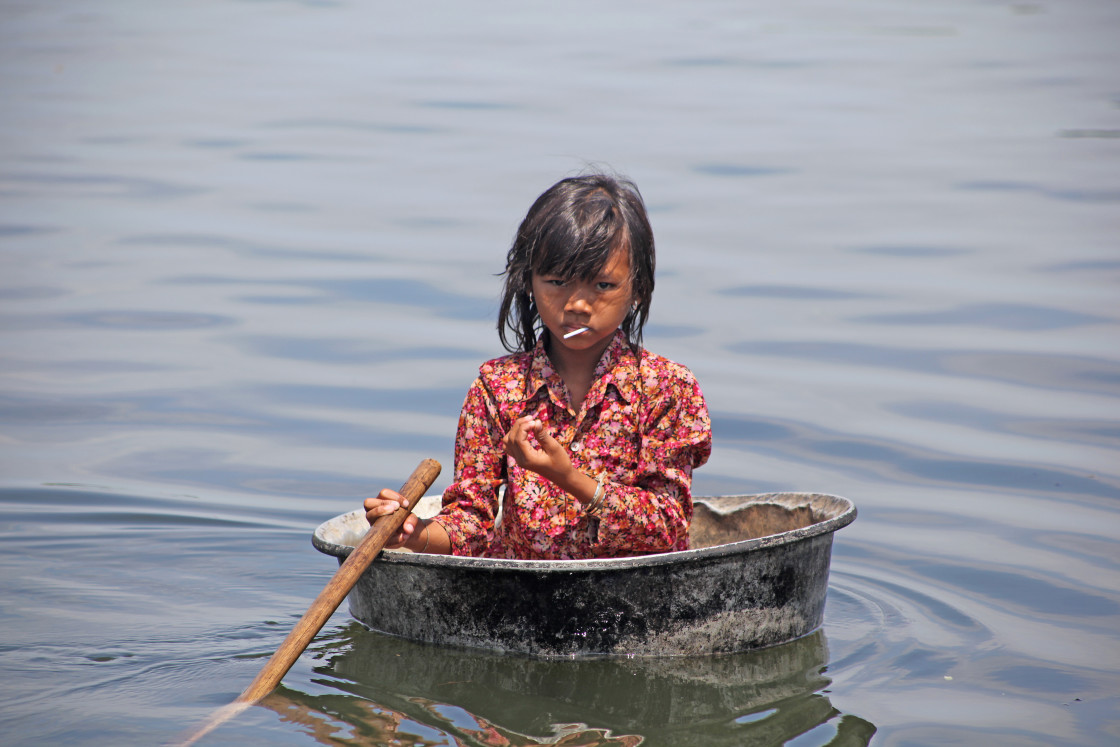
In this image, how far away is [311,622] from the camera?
3.31m

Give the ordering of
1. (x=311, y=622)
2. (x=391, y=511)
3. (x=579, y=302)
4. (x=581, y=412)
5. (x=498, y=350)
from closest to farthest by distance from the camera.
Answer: (x=311, y=622) < (x=391, y=511) < (x=579, y=302) < (x=581, y=412) < (x=498, y=350)

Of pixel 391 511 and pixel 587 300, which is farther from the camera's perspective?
pixel 587 300

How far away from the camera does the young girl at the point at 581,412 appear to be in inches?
144

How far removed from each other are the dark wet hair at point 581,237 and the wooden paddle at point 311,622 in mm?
793

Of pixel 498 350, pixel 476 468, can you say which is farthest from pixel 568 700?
pixel 498 350

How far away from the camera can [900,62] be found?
17.3m

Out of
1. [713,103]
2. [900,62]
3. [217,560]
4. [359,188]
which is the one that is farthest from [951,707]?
[900,62]

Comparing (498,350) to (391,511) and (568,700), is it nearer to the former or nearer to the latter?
(391,511)

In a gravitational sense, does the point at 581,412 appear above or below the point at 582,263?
below

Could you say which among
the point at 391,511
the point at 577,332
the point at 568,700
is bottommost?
the point at 568,700

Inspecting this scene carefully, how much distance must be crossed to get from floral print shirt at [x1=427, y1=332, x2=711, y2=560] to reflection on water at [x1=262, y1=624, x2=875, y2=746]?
352mm

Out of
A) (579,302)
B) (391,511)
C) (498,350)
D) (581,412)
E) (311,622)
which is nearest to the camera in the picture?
(311,622)

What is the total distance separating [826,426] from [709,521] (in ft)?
5.49

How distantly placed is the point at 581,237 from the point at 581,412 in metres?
0.49
